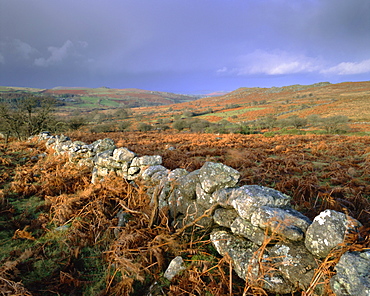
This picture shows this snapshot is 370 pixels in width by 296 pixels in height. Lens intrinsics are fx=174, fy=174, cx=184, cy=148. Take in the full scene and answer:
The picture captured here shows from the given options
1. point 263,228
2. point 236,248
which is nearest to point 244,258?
point 236,248

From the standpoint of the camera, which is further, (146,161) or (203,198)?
(146,161)

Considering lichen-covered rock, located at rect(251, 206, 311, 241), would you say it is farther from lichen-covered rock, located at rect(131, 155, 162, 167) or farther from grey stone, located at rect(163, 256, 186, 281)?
lichen-covered rock, located at rect(131, 155, 162, 167)

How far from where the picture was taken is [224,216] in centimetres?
287

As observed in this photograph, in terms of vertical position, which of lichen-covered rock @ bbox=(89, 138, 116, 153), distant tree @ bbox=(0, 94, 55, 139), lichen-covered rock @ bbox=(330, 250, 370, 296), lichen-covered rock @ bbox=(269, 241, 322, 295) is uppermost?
distant tree @ bbox=(0, 94, 55, 139)

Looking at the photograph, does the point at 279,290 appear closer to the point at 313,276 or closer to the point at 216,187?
the point at 313,276

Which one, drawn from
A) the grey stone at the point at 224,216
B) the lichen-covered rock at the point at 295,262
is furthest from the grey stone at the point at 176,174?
the lichen-covered rock at the point at 295,262

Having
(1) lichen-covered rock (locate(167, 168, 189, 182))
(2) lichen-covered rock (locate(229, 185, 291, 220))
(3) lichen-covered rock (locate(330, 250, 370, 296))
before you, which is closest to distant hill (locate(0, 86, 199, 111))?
(1) lichen-covered rock (locate(167, 168, 189, 182))

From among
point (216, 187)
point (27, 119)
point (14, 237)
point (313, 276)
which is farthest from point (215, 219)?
point (27, 119)

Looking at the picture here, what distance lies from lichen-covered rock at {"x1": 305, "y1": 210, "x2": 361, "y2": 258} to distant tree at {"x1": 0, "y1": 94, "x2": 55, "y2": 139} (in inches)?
776

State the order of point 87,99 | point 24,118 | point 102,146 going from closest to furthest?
1. point 102,146
2. point 24,118
3. point 87,99

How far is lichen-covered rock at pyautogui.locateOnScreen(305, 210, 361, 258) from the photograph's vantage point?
6.31ft

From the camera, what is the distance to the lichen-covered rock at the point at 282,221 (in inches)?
85.9

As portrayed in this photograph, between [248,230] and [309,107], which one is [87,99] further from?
[248,230]

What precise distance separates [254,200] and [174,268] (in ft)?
5.09
